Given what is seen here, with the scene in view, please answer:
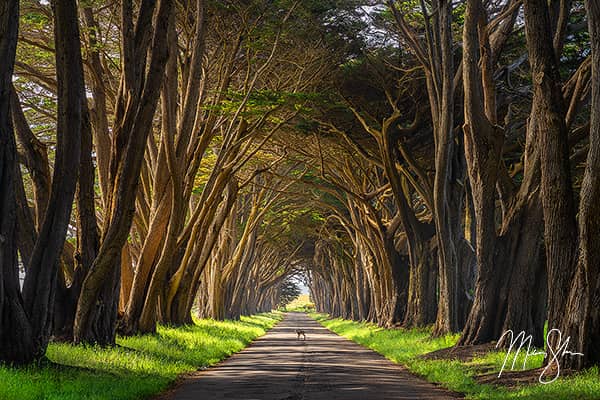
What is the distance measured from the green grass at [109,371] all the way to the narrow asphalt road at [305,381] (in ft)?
1.41

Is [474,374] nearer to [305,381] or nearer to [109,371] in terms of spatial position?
[305,381]

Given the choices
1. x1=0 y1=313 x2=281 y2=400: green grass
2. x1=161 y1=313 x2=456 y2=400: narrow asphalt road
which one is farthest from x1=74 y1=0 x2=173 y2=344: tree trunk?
x1=161 y1=313 x2=456 y2=400: narrow asphalt road

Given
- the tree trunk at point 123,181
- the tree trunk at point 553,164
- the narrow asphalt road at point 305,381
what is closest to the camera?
the narrow asphalt road at point 305,381

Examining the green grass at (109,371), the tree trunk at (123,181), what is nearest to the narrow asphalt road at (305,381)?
the green grass at (109,371)

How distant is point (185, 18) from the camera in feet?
69.8

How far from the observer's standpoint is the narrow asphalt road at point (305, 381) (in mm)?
10727

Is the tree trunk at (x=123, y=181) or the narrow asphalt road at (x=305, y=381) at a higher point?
the tree trunk at (x=123, y=181)

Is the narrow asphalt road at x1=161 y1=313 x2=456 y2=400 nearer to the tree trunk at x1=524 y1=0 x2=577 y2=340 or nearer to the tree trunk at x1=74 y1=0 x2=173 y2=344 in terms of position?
the tree trunk at x1=74 y1=0 x2=173 y2=344

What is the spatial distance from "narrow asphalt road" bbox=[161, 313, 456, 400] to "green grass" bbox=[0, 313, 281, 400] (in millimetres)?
429

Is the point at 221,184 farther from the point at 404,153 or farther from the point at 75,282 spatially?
the point at 75,282

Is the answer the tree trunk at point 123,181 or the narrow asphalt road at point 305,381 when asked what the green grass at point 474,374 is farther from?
the tree trunk at point 123,181

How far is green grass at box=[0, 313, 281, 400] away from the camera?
8.82 metres

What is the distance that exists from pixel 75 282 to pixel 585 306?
8.84m

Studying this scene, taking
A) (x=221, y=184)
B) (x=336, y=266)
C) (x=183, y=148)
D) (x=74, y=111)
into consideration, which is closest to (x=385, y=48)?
(x=221, y=184)
